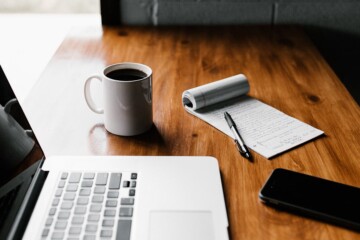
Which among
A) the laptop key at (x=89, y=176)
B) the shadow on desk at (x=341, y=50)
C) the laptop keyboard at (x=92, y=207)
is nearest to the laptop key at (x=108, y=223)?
the laptop keyboard at (x=92, y=207)

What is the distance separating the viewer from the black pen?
78 centimetres

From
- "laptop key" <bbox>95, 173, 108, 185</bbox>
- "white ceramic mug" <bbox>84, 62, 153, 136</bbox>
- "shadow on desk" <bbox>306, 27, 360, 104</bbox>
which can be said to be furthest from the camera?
"shadow on desk" <bbox>306, 27, 360, 104</bbox>

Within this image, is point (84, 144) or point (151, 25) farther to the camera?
point (151, 25)

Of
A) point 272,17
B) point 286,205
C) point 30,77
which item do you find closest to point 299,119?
point 286,205

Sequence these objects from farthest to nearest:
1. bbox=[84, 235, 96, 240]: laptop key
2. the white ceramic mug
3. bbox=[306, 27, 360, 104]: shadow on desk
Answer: bbox=[306, 27, 360, 104]: shadow on desk
the white ceramic mug
bbox=[84, 235, 96, 240]: laptop key

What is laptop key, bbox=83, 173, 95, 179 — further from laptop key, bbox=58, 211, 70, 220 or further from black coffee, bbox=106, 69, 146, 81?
black coffee, bbox=106, 69, 146, 81

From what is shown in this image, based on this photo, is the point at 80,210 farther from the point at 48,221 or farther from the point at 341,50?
the point at 341,50

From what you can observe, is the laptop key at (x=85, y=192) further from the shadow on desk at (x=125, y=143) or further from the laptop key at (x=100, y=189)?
the shadow on desk at (x=125, y=143)

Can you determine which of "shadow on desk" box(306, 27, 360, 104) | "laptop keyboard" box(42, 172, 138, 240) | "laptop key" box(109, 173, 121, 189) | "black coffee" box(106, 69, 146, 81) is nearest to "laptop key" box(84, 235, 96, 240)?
"laptop keyboard" box(42, 172, 138, 240)

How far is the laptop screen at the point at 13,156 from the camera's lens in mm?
600

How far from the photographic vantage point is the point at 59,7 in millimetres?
1943

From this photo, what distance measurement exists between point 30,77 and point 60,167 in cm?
111

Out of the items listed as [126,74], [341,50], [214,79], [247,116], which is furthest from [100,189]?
[341,50]

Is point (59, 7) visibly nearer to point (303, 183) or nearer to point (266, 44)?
point (266, 44)
